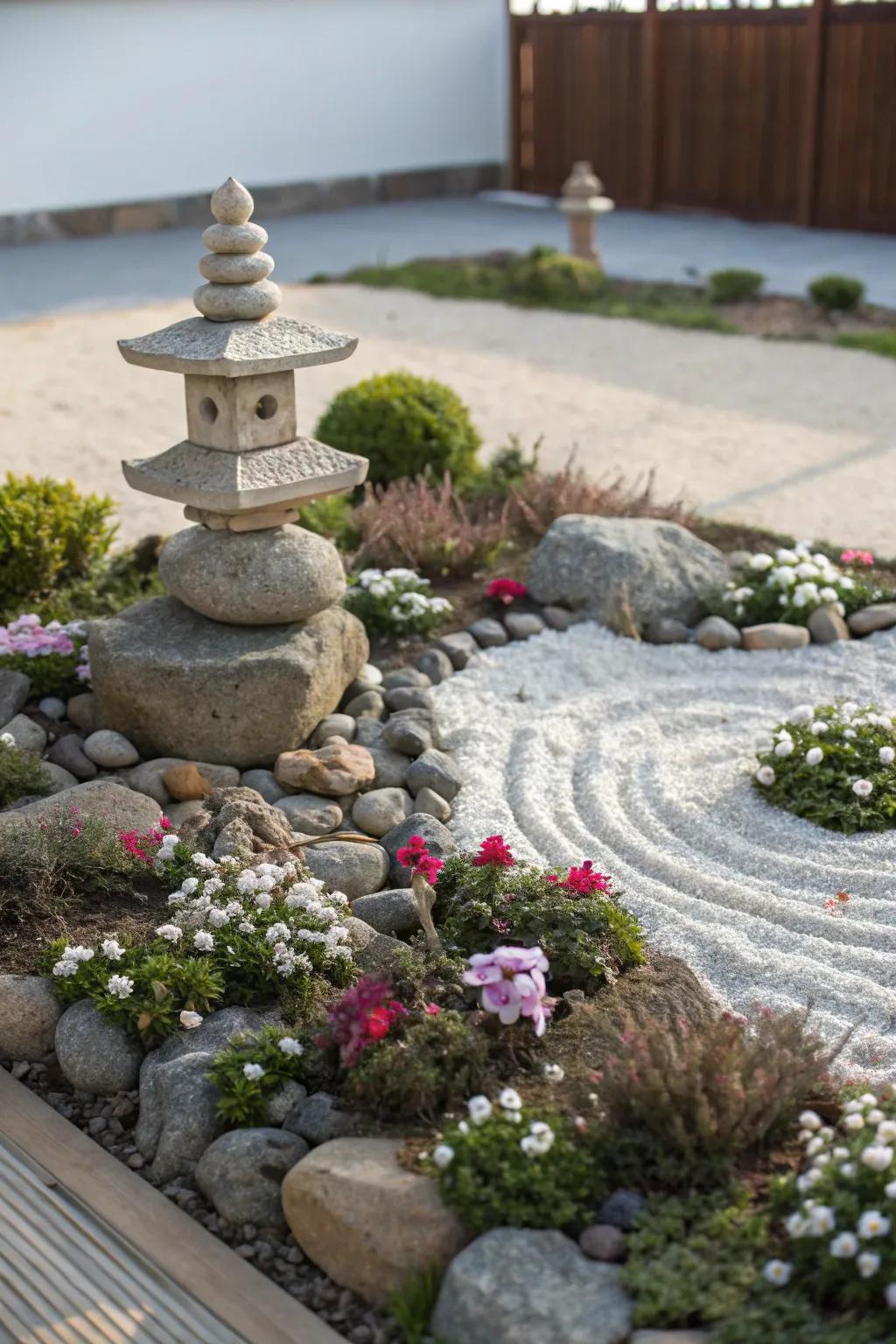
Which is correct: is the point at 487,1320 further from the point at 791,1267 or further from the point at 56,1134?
the point at 56,1134

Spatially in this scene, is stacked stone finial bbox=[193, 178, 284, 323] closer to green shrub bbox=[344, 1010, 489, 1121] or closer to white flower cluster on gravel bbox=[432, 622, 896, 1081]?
white flower cluster on gravel bbox=[432, 622, 896, 1081]

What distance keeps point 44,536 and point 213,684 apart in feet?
5.79

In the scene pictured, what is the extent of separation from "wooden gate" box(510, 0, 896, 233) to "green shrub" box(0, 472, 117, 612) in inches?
517

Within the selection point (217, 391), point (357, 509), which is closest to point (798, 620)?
point (357, 509)

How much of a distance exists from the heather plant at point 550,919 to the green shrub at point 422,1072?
0.51 meters

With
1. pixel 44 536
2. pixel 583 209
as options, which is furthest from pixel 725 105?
pixel 44 536

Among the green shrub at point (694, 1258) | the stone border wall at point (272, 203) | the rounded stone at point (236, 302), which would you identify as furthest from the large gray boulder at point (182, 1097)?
the stone border wall at point (272, 203)

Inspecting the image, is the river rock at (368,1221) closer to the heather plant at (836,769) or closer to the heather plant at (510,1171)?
the heather plant at (510,1171)

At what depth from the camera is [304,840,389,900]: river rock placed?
4738 mm

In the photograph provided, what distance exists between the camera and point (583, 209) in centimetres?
1483

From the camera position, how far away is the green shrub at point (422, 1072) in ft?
11.8

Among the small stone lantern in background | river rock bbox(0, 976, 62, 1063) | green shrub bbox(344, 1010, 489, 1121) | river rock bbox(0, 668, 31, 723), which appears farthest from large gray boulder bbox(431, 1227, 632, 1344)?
the small stone lantern in background

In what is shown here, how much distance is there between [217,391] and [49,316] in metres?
9.13

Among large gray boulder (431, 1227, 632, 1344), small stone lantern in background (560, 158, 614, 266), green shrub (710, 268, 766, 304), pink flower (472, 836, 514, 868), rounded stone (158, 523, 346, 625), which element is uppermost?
small stone lantern in background (560, 158, 614, 266)
